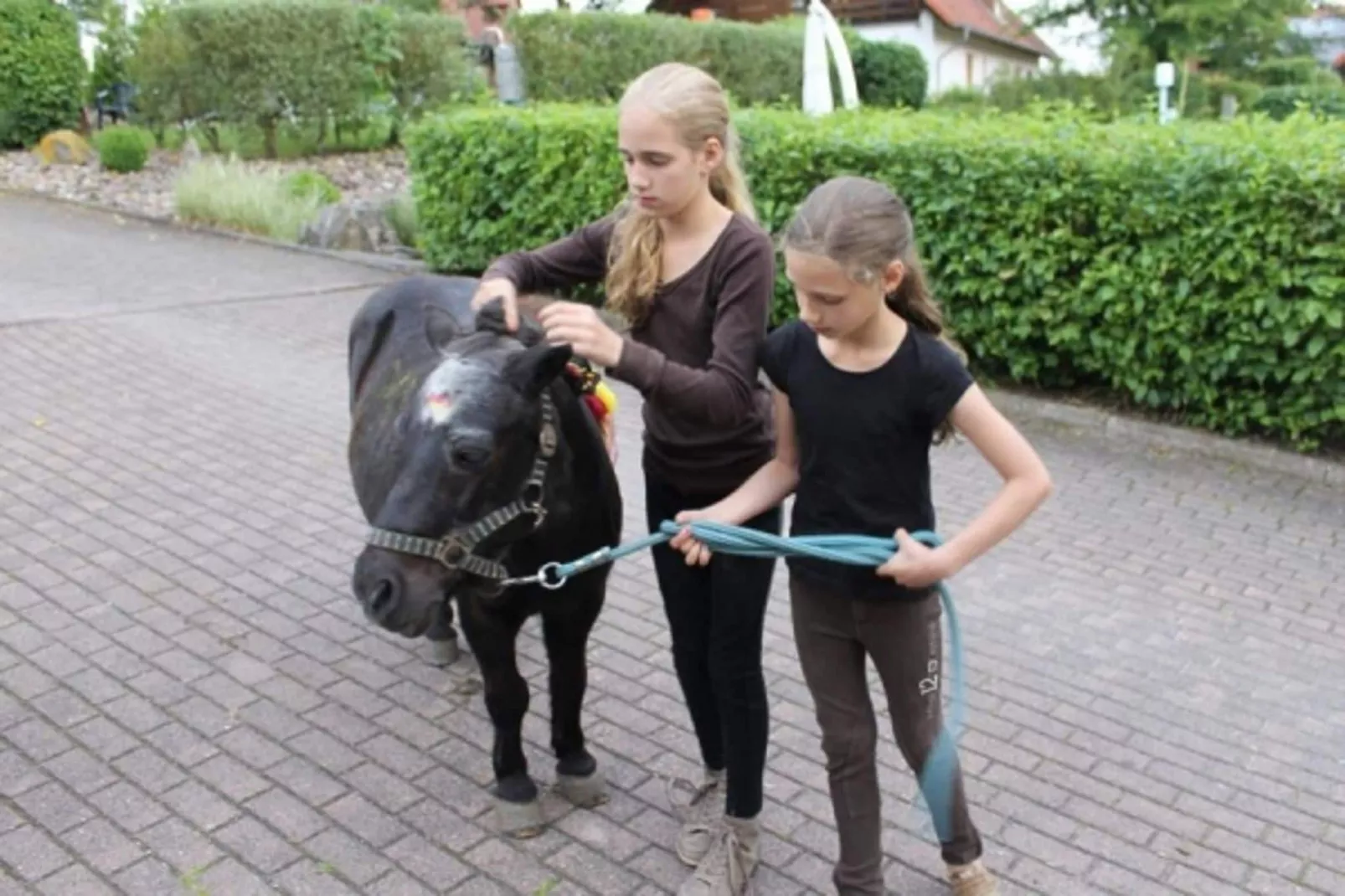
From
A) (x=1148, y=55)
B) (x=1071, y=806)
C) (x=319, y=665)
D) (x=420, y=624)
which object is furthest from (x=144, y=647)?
(x=1148, y=55)

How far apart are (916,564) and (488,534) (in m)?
0.90

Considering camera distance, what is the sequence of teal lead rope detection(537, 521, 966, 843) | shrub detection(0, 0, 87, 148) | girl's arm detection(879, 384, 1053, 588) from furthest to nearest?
1. shrub detection(0, 0, 87, 148)
2. teal lead rope detection(537, 521, 966, 843)
3. girl's arm detection(879, 384, 1053, 588)

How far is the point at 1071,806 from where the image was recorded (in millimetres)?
3545

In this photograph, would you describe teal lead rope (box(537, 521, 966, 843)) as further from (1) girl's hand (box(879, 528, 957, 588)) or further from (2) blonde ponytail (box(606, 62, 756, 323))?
(2) blonde ponytail (box(606, 62, 756, 323))

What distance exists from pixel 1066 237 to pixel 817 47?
5.27 metres

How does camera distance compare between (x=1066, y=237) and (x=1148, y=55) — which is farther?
(x=1148, y=55)

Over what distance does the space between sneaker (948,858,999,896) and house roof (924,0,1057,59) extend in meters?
29.8

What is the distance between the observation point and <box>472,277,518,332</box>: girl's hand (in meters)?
2.81

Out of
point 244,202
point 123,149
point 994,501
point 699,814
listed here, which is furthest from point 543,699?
point 123,149

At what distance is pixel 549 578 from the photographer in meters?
2.93

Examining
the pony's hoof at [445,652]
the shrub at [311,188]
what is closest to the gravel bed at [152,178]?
the shrub at [311,188]

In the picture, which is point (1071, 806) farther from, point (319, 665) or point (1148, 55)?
point (1148, 55)

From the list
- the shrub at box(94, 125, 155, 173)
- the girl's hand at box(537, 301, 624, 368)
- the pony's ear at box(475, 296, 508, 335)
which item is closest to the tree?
the shrub at box(94, 125, 155, 173)

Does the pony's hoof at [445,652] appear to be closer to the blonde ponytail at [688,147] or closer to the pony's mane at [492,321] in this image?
the pony's mane at [492,321]
